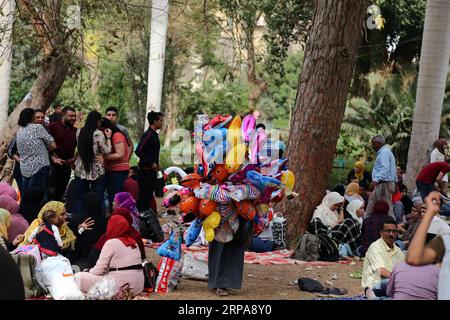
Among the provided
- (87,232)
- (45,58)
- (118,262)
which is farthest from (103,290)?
(45,58)

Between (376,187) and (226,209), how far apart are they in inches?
243

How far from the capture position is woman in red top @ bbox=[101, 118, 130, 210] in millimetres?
13078

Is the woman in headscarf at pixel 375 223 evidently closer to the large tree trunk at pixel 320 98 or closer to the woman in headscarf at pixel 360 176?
the large tree trunk at pixel 320 98

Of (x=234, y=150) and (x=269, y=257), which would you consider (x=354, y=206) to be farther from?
(x=234, y=150)

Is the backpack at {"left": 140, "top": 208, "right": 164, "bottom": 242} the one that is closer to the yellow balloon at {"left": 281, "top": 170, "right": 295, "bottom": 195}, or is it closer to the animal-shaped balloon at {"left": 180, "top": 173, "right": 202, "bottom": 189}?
the yellow balloon at {"left": 281, "top": 170, "right": 295, "bottom": 195}

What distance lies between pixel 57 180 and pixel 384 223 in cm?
576

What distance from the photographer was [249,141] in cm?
1002

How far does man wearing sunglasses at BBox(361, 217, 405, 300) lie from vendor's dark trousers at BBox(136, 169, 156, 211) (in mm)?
4944

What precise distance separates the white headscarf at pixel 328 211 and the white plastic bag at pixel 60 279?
5.36 metres

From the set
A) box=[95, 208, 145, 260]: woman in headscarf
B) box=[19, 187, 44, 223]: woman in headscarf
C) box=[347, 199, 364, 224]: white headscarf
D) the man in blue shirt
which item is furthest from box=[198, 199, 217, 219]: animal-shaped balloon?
the man in blue shirt

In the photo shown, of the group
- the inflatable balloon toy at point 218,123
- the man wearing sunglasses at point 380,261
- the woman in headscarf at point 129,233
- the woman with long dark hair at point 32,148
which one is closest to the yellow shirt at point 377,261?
the man wearing sunglasses at point 380,261

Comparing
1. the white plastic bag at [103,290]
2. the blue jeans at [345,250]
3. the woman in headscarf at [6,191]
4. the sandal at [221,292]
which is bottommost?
the blue jeans at [345,250]

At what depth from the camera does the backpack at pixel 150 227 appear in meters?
13.8

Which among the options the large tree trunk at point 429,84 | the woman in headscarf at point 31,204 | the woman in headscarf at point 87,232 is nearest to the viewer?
the woman in headscarf at point 87,232
